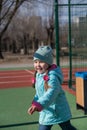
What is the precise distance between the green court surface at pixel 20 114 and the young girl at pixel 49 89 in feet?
7.27

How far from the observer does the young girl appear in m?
3.86

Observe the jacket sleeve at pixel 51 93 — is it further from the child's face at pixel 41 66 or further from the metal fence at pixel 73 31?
the metal fence at pixel 73 31

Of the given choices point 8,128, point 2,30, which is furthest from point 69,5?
point 2,30

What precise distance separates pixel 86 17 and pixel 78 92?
2.45 metres

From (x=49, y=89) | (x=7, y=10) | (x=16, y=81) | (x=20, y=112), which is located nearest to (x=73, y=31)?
(x=20, y=112)

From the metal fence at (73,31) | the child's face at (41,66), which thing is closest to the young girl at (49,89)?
the child's face at (41,66)

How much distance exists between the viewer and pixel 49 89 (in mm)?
3830

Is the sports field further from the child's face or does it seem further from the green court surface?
the child's face

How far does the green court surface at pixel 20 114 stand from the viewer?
640 centimetres

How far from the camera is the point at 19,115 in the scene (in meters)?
7.27

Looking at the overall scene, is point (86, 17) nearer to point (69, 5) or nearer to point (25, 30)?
point (69, 5)

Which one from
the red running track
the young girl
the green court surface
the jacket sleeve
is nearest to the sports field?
the green court surface

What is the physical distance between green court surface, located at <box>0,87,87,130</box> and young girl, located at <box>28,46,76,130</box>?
7.27 ft

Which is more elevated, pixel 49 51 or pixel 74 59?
pixel 49 51
